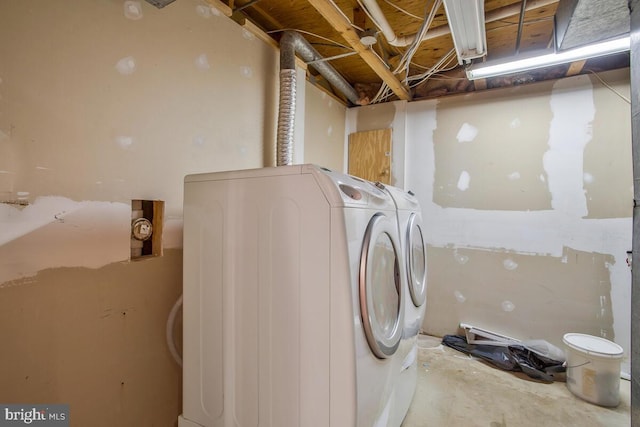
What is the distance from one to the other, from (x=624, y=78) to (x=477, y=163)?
4.07ft

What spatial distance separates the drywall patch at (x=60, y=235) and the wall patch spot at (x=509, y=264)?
3095mm

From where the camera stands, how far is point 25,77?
110cm

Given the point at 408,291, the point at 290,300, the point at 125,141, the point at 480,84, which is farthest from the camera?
the point at 480,84

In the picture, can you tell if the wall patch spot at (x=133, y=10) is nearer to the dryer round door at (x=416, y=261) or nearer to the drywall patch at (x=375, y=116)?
the dryer round door at (x=416, y=261)

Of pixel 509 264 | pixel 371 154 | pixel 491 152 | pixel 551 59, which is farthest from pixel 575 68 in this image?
pixel 371 154

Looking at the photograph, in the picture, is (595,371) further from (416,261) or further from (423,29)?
(423,29)

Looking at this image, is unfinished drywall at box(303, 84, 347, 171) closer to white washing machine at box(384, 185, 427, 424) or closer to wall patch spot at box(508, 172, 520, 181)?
white washing machine at box(384, 185, 427, 424)

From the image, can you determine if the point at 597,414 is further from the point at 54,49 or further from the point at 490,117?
the point at 54,49

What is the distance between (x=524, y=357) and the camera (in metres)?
2.55

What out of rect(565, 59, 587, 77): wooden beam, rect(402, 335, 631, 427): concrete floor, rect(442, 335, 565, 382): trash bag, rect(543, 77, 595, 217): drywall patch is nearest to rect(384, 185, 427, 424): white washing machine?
rect(402, 335, 631, 427): concrete floor

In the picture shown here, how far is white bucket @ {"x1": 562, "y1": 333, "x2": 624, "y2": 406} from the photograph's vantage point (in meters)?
2.06

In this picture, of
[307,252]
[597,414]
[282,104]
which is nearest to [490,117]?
[282,104]

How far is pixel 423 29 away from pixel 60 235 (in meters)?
2.20

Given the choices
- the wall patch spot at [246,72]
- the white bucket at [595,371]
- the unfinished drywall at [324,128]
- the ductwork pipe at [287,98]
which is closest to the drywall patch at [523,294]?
the white bucket at [595,371]
